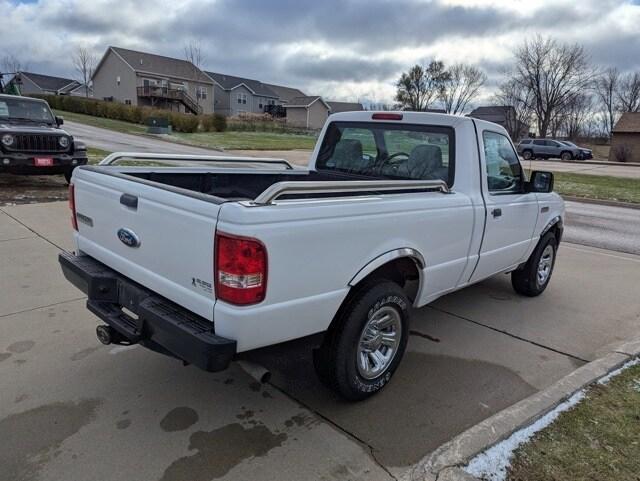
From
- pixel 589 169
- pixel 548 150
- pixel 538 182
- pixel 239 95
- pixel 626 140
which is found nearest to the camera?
pixel 538 182

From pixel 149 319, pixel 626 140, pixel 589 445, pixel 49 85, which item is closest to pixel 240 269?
pixel 149 319

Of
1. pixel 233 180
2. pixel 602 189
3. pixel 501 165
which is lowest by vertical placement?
pixel 602 189

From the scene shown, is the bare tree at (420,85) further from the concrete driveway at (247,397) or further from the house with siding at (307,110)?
the concrete driveway at (247,397)

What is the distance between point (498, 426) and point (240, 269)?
1776 millimetres

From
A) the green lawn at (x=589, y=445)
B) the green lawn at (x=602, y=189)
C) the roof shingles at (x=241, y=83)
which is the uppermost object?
the roof shingles at (x=241, y=83)

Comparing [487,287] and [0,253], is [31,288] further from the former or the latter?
Answer: [487,287]

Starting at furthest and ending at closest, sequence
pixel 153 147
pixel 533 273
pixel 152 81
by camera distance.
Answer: pixel 152 81 < pixel 153 147 < pixel 533 273

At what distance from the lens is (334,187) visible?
9.23ft

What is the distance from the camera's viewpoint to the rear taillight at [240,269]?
2318 mm

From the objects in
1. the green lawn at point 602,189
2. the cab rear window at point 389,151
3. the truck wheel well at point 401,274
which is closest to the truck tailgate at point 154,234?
the truck wheel well at point 401,274

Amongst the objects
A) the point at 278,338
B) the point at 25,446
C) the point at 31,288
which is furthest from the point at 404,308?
the point at 31,288

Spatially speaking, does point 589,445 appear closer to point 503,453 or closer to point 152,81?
point 503,453

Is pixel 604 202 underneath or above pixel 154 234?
underneath

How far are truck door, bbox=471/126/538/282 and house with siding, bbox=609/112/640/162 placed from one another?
46382mm
